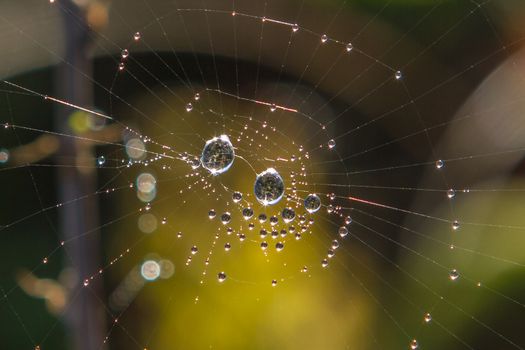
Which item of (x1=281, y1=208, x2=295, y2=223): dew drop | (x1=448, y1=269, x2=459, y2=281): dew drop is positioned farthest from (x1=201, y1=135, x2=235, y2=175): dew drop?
(x1=448, y1=269, x2=459, y2=281): dew drop

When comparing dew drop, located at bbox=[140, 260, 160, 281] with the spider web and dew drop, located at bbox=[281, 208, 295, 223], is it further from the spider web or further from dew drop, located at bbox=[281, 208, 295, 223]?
dew drop, located at bbox=[281, 208, 295, 223]

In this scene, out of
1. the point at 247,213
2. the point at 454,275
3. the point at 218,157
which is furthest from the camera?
the point at 454,275

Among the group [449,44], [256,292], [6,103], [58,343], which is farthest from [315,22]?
[58,343]

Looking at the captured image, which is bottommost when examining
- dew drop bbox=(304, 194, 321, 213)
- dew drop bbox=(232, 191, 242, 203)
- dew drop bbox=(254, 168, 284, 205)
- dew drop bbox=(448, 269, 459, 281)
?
dew drop bbox=(232, 191, 242, 203)

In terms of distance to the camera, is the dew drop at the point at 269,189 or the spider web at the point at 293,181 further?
the spider web at the point at 293,181

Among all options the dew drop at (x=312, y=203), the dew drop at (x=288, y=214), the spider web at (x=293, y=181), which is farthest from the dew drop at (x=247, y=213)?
the dew drop at (x=312, y=203)

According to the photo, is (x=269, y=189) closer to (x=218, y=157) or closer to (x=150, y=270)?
(x=218, y=157)

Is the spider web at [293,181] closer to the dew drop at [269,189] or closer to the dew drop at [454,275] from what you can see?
the dew drop at [454,275]

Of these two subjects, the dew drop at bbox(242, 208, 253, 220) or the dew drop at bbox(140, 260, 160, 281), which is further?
the dew drop at bbox(140, 260, 160, 281)

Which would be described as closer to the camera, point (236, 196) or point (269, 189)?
point (269, 189)

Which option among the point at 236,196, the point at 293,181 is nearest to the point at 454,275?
the point at 293,181

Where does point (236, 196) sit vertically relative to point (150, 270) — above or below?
above

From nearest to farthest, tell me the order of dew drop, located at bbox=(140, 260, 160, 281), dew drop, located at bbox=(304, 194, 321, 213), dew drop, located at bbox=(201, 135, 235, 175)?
dew drop, located at bbox=(201, 135, 235, 175)
dew drop, located at bbox=(304, 194, 321, 213)
dew drop, located at bbox=(140, 260, 160, 281)
